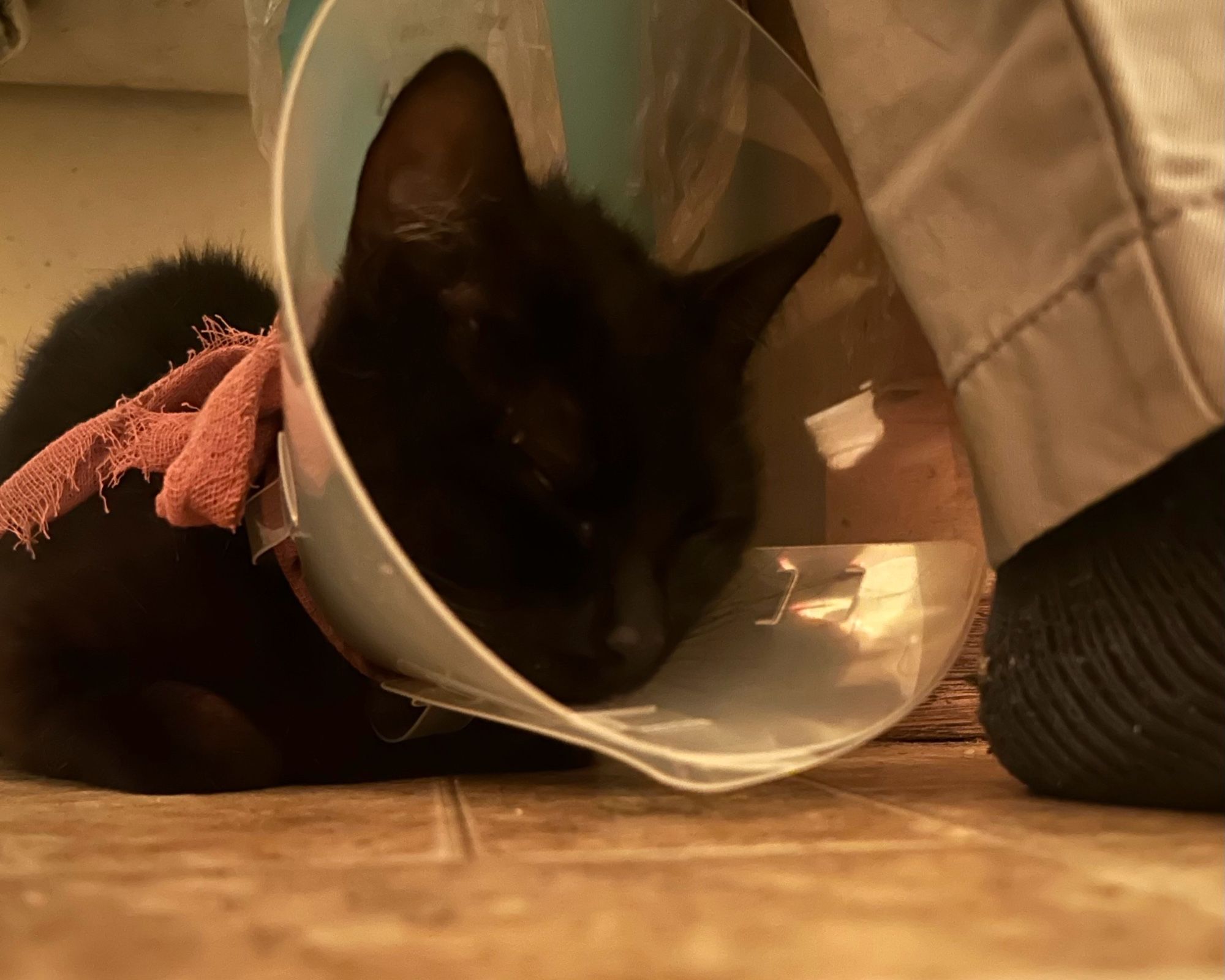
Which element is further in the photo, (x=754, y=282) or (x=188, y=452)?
(x=754, y=282)

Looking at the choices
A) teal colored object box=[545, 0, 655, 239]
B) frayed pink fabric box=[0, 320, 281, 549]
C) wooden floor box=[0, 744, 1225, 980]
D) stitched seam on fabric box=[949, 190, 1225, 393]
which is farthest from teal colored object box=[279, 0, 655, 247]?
wooden floor box=[0, 744, 1225, 980]

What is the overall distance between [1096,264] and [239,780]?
0.70m

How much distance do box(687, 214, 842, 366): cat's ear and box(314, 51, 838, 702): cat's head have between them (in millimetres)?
98

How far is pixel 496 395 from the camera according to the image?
79 cm

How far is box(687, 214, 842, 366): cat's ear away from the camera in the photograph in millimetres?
894

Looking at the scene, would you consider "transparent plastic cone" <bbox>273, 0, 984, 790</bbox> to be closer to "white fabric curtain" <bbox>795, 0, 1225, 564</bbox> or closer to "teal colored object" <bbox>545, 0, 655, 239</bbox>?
"teal colored object" <bbox>545, 0, 655, 239</bbox>

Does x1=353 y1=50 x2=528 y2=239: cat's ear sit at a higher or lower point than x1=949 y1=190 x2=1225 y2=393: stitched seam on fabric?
higher

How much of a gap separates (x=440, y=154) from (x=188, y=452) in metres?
0.28

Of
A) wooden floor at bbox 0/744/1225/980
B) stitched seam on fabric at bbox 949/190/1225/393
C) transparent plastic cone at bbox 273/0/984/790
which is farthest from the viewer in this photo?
transparent plastic cone at bbox 273/0/984/790

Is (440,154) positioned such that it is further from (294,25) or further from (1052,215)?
(294,25)

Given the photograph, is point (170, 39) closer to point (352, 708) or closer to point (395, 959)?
point (352, 708)

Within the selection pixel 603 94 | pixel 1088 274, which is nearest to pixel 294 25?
pixel 603 94

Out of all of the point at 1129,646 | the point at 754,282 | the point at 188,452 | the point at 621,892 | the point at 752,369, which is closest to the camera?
the point at 621,892

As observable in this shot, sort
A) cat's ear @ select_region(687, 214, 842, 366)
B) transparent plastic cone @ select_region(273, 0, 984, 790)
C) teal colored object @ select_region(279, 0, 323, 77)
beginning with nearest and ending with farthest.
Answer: transparent plastic cone @ select_region(273, 0, 984, 790) < cat's ear @ select_region(687, 214, 842, 366) < teal colored object @ select_region(279, 0, 323, 77)
